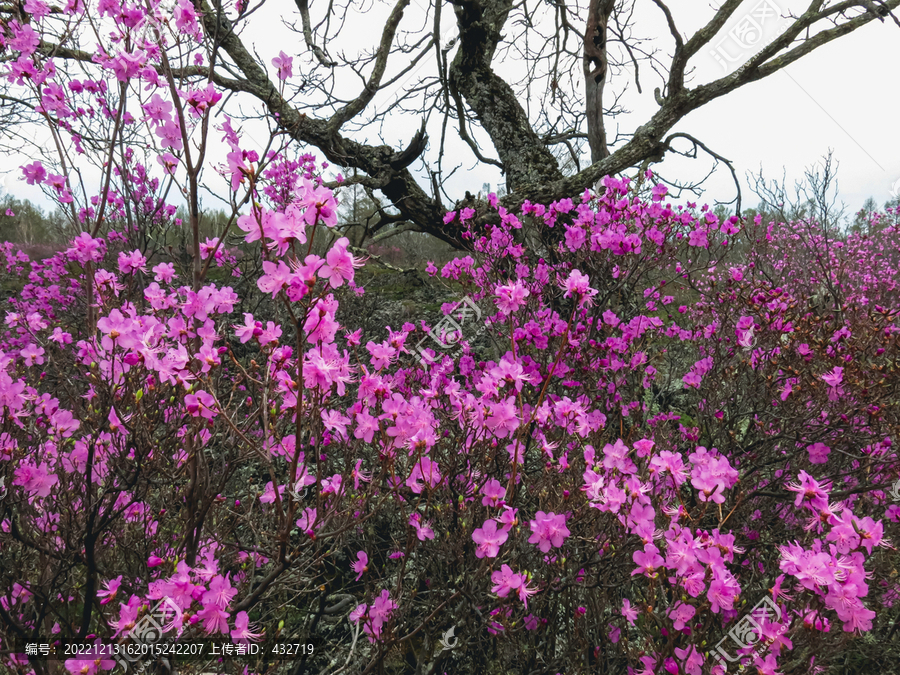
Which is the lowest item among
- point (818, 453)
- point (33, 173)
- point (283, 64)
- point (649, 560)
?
point (649, 560)

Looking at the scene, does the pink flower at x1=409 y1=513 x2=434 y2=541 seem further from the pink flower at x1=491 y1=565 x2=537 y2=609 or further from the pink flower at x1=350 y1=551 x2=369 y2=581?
the pink flower at x1=350 y1=551 x2=369 y2=581

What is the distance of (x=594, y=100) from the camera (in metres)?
6.29

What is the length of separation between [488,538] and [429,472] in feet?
1.12

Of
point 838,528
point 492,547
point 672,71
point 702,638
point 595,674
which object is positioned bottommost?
point 595,674

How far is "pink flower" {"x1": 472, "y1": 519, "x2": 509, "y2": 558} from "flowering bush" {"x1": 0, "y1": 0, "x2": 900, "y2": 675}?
28 millimetres

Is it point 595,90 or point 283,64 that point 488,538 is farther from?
point 595,90

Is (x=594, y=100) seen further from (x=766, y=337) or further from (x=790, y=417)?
(x=790, y=417)

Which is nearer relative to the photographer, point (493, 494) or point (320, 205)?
point (320, 205)

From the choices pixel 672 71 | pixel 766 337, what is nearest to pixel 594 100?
pixel 672 71

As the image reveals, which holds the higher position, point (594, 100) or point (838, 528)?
point (594, 100)

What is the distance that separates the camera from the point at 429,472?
1.88 m

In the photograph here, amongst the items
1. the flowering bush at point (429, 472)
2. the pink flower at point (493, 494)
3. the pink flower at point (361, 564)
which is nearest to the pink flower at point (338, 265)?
the flowering bush at point (429, 472)

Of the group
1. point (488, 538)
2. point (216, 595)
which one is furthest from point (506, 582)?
point (216, 595)

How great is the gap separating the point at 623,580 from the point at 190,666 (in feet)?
6.11
